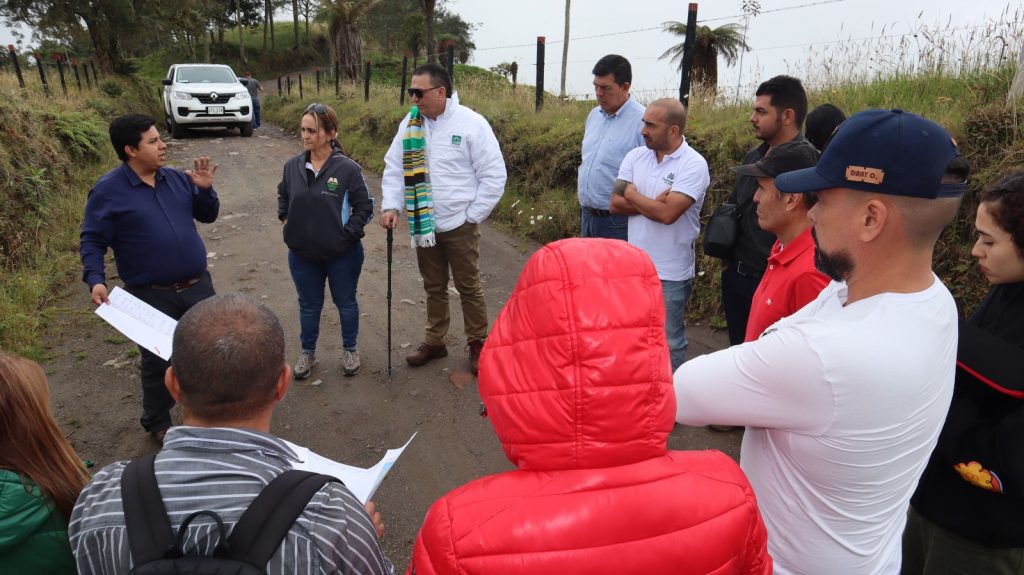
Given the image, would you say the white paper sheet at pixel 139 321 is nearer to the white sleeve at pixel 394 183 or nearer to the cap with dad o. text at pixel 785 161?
the white sleeve at pixel 394 183

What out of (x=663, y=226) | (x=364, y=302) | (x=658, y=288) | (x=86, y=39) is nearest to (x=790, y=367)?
(x=658, y=288)

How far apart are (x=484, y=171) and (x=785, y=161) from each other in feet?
8.40

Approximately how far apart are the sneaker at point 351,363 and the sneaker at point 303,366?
28 cm

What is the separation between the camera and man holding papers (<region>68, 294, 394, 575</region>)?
128 centimetres

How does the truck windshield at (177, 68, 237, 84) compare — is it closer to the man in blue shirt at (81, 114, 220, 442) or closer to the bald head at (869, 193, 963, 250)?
the man in blue shirt at (81, 114, 220, 442)

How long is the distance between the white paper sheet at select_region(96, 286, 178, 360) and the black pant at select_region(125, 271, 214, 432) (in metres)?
0.29

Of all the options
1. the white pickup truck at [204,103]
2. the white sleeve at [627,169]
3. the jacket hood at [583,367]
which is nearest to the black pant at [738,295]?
the white sleeve at [627,169]

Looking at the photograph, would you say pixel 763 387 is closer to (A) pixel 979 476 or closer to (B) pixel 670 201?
(A) pixel 979 476

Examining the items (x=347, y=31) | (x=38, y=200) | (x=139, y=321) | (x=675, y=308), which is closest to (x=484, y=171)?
(x=675, y=308)

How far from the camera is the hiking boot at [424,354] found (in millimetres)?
5012

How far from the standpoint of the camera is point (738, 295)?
370 centimetres

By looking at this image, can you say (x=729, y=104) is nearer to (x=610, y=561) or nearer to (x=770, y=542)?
(x=770, y=542)

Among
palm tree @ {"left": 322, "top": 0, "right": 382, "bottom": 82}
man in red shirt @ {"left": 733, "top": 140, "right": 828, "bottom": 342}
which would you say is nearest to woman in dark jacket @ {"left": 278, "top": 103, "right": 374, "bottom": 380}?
man in red shirt @ {"left": 733, "top": 140, "right": 828, "bottom": 342}

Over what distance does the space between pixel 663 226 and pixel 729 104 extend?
439 centimetres
